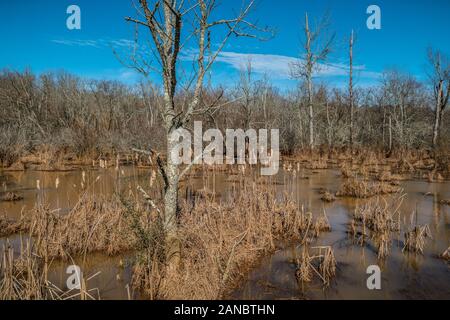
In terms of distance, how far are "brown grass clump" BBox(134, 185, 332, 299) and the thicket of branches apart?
733 centimetres

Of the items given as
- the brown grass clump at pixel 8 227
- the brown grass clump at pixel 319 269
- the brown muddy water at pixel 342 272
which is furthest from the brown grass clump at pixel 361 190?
the brown grass clump at pixel 8 227

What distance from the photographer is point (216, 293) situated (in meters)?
3.47

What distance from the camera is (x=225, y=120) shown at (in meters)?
19.8

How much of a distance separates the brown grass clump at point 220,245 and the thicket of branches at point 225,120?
7.33 m

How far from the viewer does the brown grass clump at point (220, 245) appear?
3514 millimetres

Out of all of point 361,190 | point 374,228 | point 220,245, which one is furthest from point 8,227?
point 361,190

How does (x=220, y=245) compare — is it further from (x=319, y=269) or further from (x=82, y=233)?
(x=82, y=233)

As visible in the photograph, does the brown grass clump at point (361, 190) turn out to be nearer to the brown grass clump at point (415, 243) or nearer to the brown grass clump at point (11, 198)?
the brown grass clump at point (415, 243)

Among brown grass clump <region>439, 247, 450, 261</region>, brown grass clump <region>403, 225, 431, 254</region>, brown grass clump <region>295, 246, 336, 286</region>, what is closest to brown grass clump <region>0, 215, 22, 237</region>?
brown grass clump <region>295, 246, 336, 286</region>

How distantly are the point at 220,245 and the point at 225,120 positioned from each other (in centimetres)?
1601
